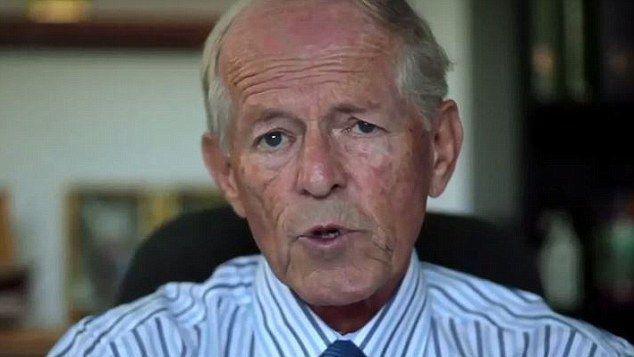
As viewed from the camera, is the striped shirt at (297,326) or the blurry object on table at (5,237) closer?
the striped shirt at (297,326)

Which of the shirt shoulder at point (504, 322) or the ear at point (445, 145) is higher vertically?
the ear at point (445, 145)

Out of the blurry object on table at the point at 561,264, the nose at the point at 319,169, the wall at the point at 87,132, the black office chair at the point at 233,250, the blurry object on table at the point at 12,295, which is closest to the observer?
the nose at the point at 319,169

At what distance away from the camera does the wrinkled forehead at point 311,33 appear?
1368mm

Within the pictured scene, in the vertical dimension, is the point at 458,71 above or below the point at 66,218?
above

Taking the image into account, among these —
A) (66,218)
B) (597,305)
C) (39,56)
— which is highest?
(39,56)

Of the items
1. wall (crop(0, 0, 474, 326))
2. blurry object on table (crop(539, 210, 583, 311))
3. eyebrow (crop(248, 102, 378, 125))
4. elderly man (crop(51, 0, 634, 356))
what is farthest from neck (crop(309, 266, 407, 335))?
blurry object on table (crop(539, 210, 583, 311))

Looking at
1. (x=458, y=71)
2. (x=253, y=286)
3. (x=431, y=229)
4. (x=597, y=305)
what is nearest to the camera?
(x=253, y=286)

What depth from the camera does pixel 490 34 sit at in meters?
3.00

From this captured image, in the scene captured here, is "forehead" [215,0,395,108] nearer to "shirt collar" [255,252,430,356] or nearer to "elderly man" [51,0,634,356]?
"elderly man" [51,0,634,356]

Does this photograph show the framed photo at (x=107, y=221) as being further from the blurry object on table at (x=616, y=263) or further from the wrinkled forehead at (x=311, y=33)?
the wrinkled forehead at (x=311, y=33)

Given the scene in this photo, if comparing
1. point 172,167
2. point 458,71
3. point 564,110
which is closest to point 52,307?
point 172,167

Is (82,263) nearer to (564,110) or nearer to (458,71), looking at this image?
(458,71)

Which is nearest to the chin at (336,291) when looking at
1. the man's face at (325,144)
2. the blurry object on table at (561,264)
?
the man's face at (325,144)

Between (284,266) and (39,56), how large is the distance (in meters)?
1.80
